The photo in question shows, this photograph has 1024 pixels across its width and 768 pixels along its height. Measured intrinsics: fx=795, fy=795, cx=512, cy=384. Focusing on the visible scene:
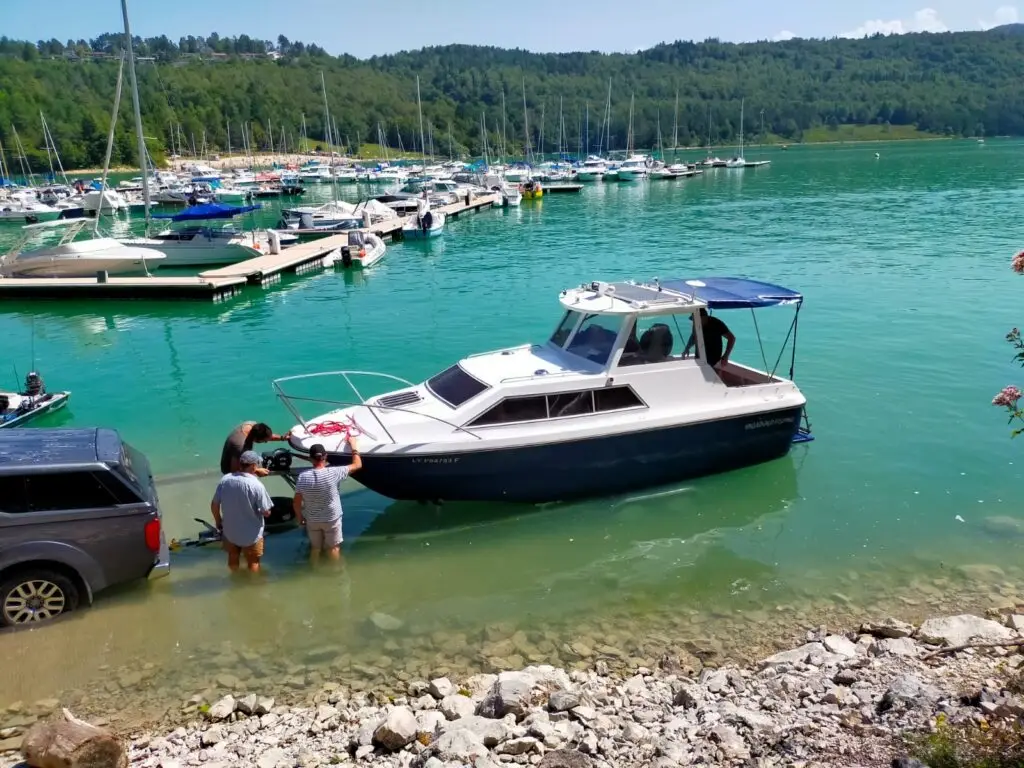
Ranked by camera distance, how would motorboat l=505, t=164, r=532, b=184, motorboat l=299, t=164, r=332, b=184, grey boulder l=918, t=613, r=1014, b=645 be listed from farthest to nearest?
1. motorboat l=299, t=164, r=332, b=184
2. motorboat l=505, t=164, r=532, b=184
3. grey boulder l=918, t=613, r=1014, b=645

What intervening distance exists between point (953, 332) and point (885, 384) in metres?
6.70

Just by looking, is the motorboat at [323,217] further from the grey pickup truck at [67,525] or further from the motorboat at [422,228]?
the grey pickup truck at [67,525]

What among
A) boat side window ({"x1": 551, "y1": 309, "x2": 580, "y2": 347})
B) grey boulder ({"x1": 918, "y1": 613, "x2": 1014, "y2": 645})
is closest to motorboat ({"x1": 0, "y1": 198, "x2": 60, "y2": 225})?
boat side window ({"x1": 551, "y1": 309, "x2": 580, "y2": 347})

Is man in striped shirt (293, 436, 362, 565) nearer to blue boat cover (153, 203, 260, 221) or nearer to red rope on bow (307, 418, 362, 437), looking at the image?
red rope on bow (307, 418, 362, 437)

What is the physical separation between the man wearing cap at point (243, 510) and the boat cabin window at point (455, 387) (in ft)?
9.77

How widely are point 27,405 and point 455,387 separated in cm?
1030

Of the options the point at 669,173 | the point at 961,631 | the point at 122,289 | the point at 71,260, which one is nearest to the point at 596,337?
the point at 961,631

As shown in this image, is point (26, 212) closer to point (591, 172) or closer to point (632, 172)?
point (591, 172)

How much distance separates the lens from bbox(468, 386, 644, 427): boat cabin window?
11.5 meters

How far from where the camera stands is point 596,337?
41.2ft

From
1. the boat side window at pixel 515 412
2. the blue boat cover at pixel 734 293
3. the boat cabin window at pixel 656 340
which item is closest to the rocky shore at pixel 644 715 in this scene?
the boat side window at pixel 515 412

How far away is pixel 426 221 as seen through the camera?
167 ft

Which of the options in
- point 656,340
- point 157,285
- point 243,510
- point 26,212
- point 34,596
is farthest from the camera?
point 26,212

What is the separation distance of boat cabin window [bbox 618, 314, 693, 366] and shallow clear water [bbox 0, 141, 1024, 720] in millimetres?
2256
